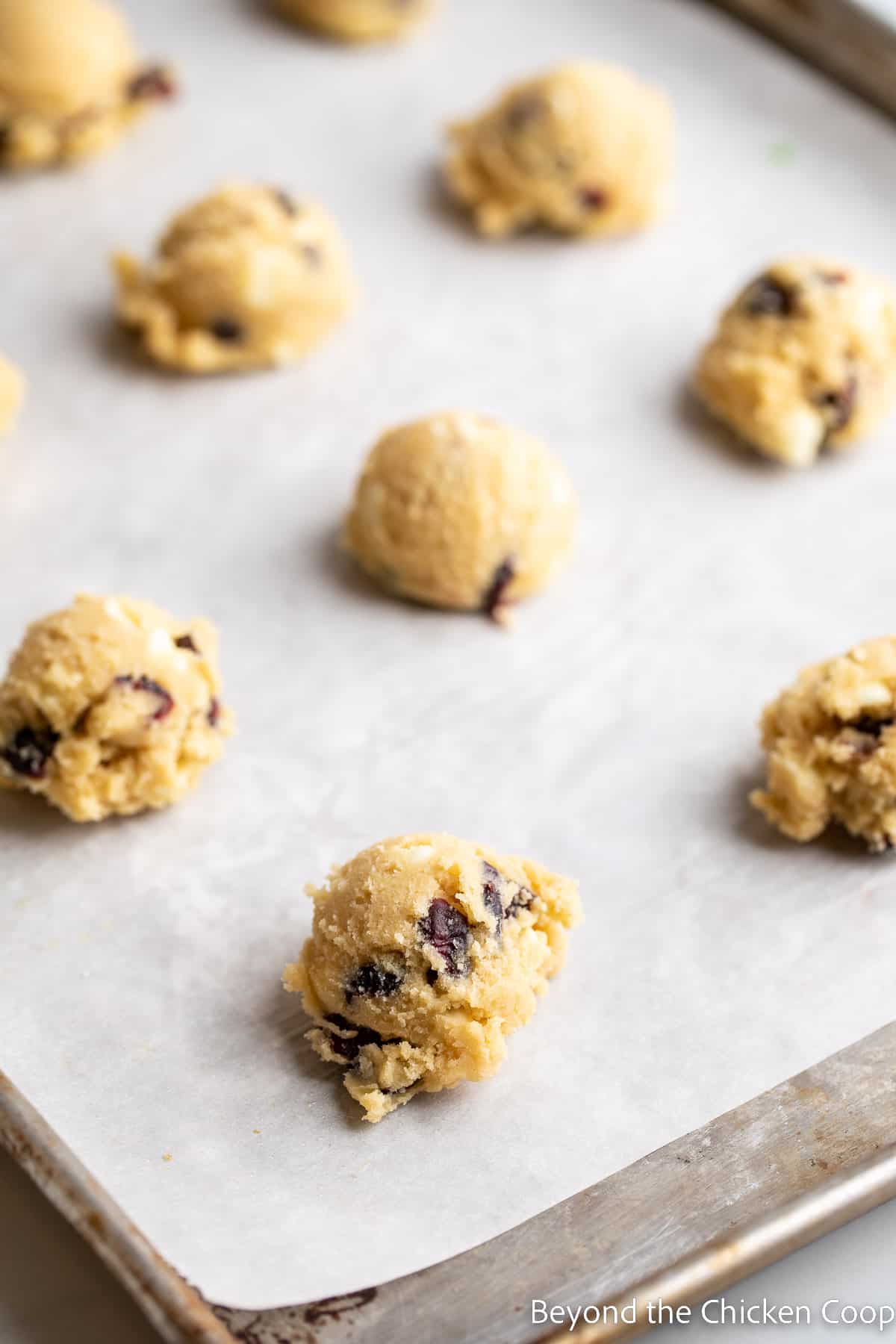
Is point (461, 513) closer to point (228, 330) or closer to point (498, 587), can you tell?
point (498, 587)

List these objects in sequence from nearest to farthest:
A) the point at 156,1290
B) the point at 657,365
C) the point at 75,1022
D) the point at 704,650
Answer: the point at 156,1290, the point at 75,1022, the point at 704,650, the point at 657,365

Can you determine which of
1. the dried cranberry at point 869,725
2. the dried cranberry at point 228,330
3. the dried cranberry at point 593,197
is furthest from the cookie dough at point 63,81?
the dried cranberry at point 869,725

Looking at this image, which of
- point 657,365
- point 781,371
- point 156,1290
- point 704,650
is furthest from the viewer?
point 657,365

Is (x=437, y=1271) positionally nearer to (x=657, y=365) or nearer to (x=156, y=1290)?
(x=156, y=1290)

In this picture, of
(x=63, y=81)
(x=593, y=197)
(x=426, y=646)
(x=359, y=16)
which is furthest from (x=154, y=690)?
(x=359, y=16)

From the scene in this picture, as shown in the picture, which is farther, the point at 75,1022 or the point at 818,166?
the point at 818,166

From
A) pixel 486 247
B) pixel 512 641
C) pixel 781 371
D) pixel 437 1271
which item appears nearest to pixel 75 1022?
pixel 437 1271

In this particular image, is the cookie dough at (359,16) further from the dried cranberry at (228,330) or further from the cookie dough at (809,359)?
the cookie dough at (809,359)
